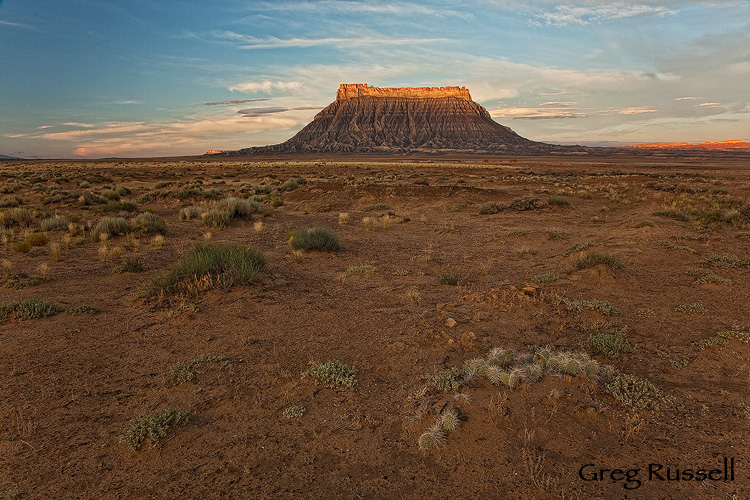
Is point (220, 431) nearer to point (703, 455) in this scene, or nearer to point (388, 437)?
point (388, 437)

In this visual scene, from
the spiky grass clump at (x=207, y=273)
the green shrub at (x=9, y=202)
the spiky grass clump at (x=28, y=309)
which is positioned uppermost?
the green shrub at (x=9, y=202)

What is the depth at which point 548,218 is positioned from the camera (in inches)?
734

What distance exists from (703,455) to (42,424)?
20.0 ft

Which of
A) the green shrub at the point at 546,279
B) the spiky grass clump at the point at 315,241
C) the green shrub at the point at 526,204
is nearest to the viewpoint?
the green shrub at the point at 546,279

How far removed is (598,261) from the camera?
9.27 meters

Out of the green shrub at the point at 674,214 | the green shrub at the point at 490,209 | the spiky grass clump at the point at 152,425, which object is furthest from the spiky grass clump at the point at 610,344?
the green shrub at the point at 490,209

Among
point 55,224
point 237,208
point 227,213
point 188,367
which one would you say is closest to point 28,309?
point 188,367

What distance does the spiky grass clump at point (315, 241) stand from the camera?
1162cm

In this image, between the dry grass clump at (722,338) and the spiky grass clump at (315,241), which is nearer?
the dry grass clump at (722,338)

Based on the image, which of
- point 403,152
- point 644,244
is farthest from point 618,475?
point 403,152

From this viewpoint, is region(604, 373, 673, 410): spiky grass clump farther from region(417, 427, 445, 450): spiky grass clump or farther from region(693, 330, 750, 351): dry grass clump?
region(417, 427, 445, 450): spiky grass clump

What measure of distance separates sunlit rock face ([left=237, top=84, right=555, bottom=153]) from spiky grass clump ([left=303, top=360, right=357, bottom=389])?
481ft

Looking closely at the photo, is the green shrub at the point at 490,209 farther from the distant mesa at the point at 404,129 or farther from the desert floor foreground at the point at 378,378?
the distant mesa at the point at 404,129

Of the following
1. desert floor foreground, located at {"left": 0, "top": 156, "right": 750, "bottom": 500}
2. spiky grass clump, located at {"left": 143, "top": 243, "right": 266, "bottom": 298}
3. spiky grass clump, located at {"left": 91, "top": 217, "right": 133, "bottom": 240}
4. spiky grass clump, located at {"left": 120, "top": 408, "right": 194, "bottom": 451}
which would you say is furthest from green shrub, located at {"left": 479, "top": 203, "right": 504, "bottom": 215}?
spiky grass clump, located at {"left": 120, "top": 408, "right": 194, "bottom": 451}
